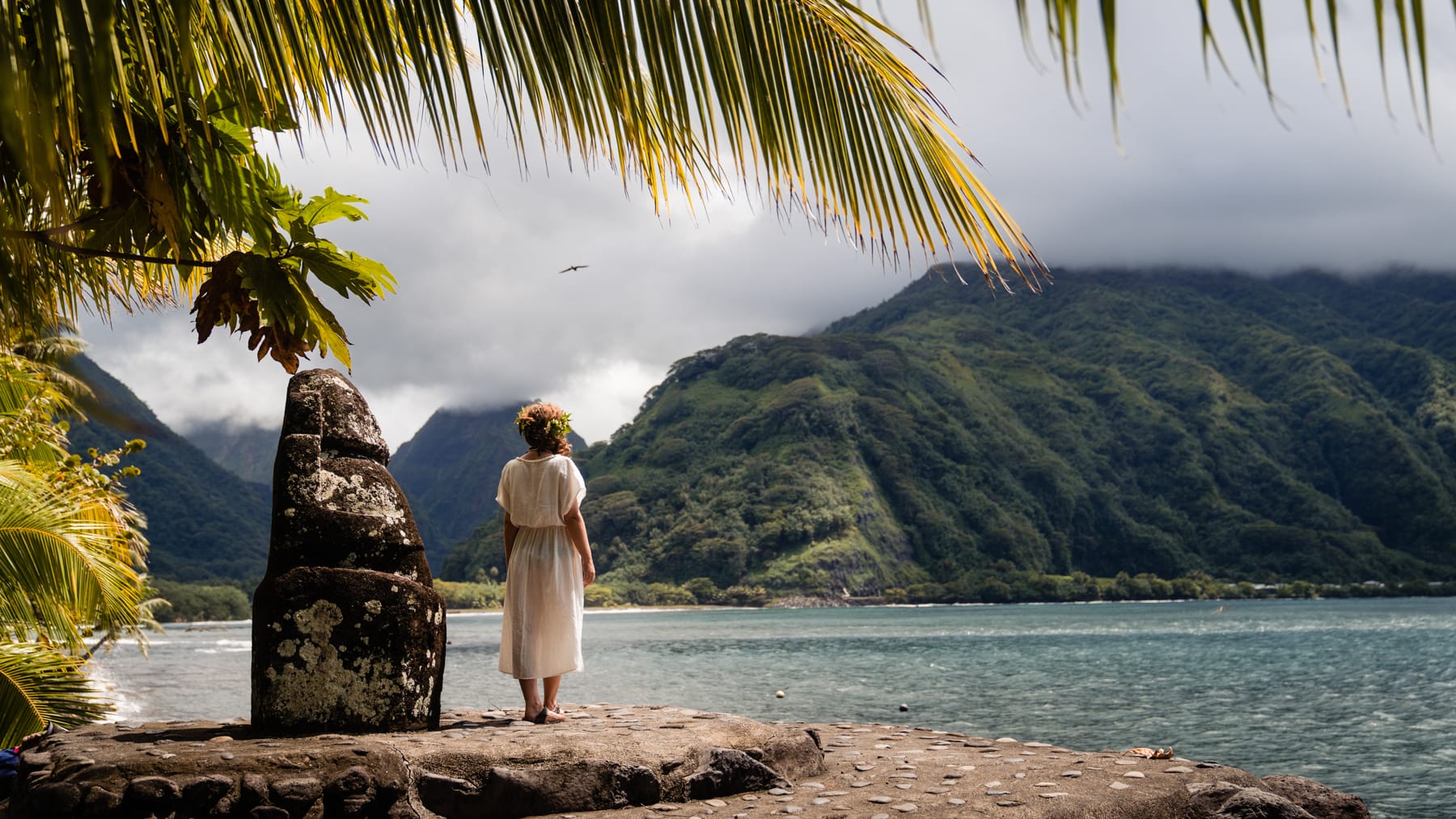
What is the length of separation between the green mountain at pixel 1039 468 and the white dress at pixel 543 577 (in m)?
130

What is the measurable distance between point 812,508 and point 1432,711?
4244 inches

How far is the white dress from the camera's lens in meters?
8.61

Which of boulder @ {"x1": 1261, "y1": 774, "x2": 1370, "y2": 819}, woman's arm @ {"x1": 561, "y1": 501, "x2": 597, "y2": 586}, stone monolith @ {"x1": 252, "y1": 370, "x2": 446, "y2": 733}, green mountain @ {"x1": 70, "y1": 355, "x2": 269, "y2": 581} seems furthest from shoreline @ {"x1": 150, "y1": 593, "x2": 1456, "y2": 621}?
boulder @ {"x1": 1261, "y1": 774, "x2": 1370, "y2": 819}

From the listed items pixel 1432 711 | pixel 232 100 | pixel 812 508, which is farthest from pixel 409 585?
pixel 812 508

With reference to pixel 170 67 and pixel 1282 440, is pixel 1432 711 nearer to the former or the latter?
pixel 170 67

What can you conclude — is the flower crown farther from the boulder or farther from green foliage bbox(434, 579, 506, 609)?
green foliage bbox(434, 579, 506, 609)

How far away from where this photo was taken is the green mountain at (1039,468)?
143 metres

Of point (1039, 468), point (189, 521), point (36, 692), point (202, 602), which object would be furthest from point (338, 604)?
point (1039, 468)

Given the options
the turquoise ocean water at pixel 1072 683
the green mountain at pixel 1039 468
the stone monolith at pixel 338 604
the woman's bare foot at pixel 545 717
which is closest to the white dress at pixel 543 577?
the woman's bare foot at pixel 545 717

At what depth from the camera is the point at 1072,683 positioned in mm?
44438

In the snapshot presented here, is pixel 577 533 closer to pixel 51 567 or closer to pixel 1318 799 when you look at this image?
pixel 51 567

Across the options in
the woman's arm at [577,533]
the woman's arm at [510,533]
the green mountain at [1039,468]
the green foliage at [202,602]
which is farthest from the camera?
the green mountain at [1039,468]

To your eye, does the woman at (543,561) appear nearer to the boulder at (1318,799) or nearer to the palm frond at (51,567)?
the palm frond at (51,567)

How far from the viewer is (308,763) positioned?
643cm
